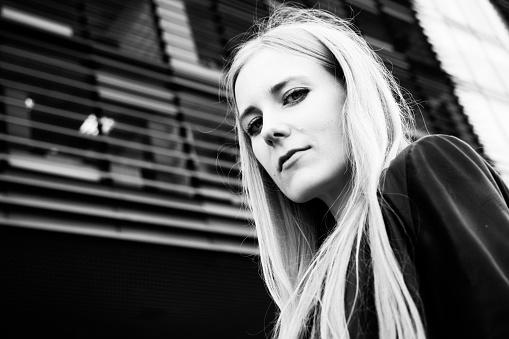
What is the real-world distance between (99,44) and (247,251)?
1623mm

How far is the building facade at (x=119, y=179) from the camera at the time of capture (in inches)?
101

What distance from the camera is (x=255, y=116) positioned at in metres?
1.54

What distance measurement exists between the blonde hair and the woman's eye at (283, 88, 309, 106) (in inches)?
4.6

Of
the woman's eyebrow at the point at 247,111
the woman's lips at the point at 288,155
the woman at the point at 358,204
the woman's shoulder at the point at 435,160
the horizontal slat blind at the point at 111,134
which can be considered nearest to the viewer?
the woman at the point at 358,204

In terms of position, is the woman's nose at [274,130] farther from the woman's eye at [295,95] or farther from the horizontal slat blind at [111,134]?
the horizontal slat blind at [111,134]

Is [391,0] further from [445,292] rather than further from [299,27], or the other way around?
[445,292]

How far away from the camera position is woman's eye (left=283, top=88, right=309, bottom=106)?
4.67 feet

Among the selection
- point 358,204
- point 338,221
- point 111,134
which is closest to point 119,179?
point 111,134

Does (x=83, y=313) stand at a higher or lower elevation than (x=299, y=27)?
lower

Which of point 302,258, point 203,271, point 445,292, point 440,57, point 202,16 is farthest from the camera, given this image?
point 440,57

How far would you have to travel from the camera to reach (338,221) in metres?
1.36

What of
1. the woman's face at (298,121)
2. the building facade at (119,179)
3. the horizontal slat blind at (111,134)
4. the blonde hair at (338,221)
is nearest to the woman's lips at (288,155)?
the woman's face at (298,121)

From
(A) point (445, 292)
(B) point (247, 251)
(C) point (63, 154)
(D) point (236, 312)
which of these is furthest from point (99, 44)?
(A) point (445, 292)

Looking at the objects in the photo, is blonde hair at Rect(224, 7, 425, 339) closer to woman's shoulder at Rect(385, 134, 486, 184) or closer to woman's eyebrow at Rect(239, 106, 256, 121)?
woman's shoulder at Rect(385, 134, 486, 184)
